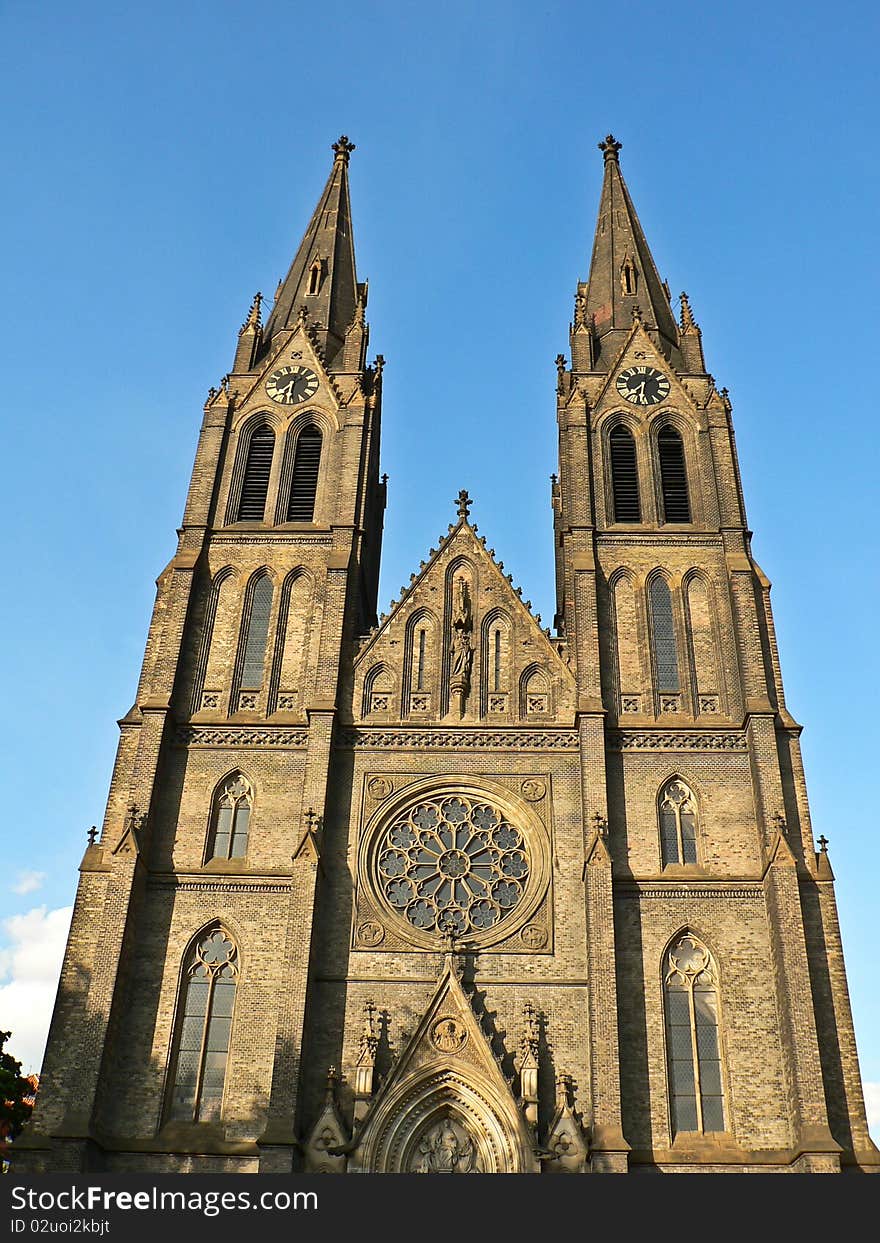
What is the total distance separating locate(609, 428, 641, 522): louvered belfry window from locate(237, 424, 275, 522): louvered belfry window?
1022 centimetres

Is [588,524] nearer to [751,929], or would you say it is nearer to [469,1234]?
[751,929]

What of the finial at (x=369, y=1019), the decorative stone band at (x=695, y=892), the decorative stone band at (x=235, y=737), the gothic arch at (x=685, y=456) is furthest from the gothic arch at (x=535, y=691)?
the finial at (x=369, y=1019)

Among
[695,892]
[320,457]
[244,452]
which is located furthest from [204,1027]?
[244,452]

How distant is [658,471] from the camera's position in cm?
3672

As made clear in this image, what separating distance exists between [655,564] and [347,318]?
1527cm

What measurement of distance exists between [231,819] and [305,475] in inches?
447

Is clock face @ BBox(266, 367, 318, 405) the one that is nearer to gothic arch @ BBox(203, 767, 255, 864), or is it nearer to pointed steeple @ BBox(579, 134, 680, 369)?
pointed steeple @ BBox(579, 134, 680, 369)

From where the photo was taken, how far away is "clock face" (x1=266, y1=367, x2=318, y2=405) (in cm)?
3862

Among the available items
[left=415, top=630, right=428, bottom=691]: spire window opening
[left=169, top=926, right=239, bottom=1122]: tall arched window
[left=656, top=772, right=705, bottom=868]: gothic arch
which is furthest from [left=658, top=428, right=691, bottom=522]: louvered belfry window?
[left=169, top=926, right=239, bottom=1122]: tall arched window

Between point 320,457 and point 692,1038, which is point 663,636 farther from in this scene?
point 320,457

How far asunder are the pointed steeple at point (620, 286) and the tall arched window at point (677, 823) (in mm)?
15432

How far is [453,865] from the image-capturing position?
97.9ft

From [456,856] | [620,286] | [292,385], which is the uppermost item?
[620,286]

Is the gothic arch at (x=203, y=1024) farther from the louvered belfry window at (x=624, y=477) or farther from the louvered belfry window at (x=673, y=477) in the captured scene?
the louvered belfry window at (x=673, y=477)
